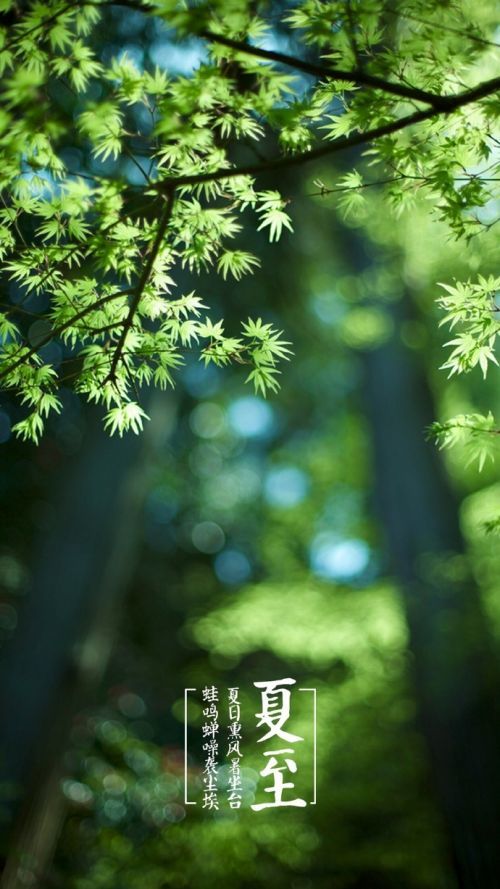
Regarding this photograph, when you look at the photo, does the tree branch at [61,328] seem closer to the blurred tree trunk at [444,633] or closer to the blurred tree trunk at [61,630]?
the blurred tree trunk at [444,633]

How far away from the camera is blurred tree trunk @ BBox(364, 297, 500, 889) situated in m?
2.85

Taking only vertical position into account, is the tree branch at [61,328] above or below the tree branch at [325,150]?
below

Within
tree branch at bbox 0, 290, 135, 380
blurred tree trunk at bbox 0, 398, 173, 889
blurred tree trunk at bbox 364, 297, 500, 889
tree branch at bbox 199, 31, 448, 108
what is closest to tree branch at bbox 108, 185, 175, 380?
tree branch at bbox 0, 290, 135, 380

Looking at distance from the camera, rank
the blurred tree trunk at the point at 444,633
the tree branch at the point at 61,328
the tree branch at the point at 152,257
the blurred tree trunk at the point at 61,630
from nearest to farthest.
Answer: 1. the tree branch at the point at 152,257
2. the tree branch at the point at 61,328
3. the blurred tree trunk at the point at 444,633
4. the blurred tree trunk at the point at 61,630

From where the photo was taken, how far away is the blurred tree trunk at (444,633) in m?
2.85

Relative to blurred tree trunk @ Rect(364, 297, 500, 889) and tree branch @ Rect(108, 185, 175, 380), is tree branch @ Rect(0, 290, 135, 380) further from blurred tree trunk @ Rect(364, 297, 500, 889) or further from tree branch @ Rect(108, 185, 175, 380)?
blurred tree trunk @ Rect(364, 297, 500, 889)

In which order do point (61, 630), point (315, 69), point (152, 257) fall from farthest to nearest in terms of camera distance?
1. point (61, 630)
2. point (152, 257)
3. point (315, 69)

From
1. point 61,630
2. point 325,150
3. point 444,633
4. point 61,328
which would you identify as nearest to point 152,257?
point 61,328

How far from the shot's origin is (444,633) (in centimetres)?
321

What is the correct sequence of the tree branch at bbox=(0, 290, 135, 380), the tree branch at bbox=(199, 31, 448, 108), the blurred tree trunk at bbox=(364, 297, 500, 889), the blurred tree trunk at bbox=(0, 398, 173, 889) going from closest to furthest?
the tree branch at bbox=(199, 31, 448, 108) < the tree branch at bbox=(0, 290, 135, 380) < the blurred tree trunk at bbox=(364, 297, 500, 889) < the blurred tree trunk at bbox=(0, 398, 173, 889)

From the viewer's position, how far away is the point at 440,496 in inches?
149

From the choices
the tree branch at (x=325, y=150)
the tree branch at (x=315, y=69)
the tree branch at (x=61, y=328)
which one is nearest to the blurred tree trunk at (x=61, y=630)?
the tree branch at (x=61, y=328)

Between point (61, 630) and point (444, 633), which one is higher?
point (61, 630)

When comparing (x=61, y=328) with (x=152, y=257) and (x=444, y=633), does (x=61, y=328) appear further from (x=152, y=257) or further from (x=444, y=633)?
(x=444, y=633)
